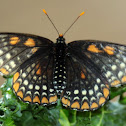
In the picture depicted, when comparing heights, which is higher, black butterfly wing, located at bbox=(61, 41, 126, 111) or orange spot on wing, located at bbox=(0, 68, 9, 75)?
orange spot on wing, located at bbox=(0, 68, 9, 75)

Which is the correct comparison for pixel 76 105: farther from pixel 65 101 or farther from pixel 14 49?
pixel 14 49

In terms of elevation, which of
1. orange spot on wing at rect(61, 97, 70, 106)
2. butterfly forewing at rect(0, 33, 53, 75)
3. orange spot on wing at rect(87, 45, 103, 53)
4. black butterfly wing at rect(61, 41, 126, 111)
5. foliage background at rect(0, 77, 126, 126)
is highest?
butterfly forewing at rect(0, 33, 53, 75)

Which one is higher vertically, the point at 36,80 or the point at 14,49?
the point at 14,49

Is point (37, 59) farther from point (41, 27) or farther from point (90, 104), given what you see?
point (41, 27)

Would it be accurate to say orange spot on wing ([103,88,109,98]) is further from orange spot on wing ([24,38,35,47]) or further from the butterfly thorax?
orange spot on wing ([24,38,35,47])

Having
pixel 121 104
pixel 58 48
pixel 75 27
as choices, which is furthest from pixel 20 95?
pixel 75 27

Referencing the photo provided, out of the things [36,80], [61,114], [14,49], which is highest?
[14,49]

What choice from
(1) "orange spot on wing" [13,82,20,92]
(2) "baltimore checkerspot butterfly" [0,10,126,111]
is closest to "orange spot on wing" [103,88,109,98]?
(2) "baltimore checkerspot butterfly" [0,10,126,111]

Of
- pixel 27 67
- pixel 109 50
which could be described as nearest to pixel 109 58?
pixel 109 50
